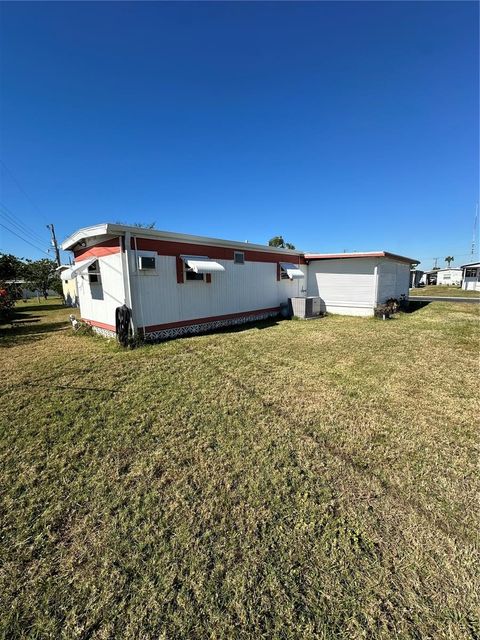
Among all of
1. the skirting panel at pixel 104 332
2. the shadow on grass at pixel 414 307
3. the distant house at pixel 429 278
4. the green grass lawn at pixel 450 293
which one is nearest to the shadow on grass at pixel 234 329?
the skirting panel at pixel 104 332

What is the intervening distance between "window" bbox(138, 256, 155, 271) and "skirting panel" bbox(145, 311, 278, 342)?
1.88 meters

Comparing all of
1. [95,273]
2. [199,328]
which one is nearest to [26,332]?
[95,273]

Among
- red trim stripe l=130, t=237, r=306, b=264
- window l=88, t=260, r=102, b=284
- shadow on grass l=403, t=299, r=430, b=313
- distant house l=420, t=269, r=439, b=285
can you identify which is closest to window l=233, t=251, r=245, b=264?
red trim stripe l=130, t=237, r=306, b=264

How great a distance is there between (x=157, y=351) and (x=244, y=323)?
192 inches

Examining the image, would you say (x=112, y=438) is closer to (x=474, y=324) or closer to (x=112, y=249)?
(x=112, y=249)

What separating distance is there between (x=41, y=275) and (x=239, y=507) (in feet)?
104

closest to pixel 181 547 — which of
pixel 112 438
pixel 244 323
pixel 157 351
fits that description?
pixel 112 438

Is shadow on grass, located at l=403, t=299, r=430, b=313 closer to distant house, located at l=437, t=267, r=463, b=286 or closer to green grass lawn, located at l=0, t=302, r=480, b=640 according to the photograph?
green grass lawn, located at l=0, t=302, r=480, b=640

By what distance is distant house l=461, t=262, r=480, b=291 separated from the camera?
2784 centimetres

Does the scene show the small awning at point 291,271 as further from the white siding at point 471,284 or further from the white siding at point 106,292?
the white siding at point 471,284

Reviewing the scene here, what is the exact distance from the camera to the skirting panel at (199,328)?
8.40 m

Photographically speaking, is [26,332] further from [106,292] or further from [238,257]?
[238,257]

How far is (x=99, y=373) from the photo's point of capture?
5652 millimetres

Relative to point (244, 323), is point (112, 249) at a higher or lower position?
higher
